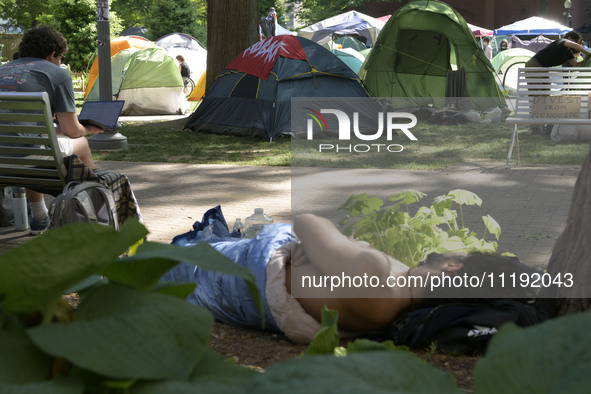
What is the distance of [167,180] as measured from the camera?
7938 millimetres

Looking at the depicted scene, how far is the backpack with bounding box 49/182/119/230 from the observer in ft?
13.3

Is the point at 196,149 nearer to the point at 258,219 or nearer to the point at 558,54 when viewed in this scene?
the point at 258,219

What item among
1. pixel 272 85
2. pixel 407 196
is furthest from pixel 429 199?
pixel 272 85

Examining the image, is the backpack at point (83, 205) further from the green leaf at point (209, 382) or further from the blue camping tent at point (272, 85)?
the blue camping tent at point (272, 85)

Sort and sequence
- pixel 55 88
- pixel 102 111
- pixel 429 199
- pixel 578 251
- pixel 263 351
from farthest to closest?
1. pixel 102 111
2. pixel 55 88
3. pixel 429 199
4. pixel 263 351
5. pixel 578 251

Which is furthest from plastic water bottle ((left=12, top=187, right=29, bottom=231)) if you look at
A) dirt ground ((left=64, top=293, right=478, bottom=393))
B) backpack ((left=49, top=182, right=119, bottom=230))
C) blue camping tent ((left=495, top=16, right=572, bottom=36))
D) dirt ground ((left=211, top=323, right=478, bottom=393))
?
blue camping tent ((left=495, top=16, right=572, bottom=36))

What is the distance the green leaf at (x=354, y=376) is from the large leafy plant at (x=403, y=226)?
2.62m

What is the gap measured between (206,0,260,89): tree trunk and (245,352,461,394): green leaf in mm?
13153

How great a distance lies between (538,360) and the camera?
49 centimetres

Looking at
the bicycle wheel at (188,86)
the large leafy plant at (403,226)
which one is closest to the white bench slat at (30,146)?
the large leafy plant at (403,226)

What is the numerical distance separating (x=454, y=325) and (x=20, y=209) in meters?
3.83

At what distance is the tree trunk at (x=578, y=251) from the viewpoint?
2.61 m

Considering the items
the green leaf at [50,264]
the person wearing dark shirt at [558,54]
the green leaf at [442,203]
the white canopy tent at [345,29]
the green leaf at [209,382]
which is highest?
the white canopy tent at [345,29]

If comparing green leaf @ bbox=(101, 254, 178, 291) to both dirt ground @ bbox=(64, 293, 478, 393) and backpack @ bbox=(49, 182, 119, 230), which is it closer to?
Result: dirt ground @ bbox=(64, 293, 478, 393)
